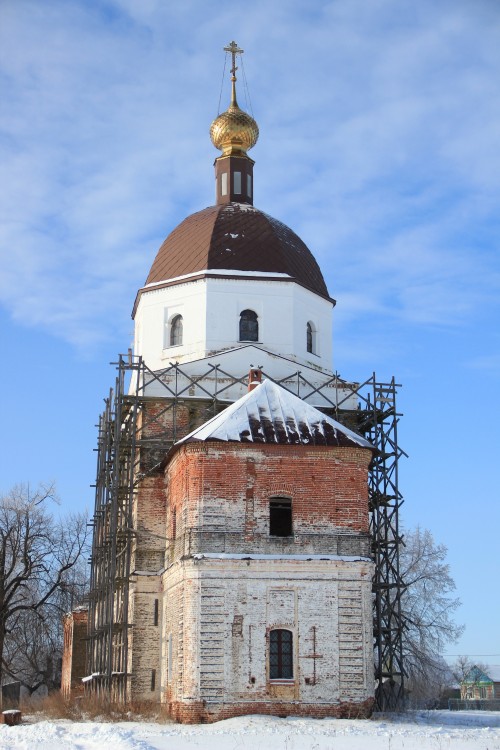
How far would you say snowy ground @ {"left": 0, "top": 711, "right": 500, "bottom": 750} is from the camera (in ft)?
56.4

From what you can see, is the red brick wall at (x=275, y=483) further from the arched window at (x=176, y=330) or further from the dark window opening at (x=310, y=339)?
the dark window opening at (x=310, y=339)

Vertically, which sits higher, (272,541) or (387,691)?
(272,541)

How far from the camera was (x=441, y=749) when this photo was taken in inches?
666

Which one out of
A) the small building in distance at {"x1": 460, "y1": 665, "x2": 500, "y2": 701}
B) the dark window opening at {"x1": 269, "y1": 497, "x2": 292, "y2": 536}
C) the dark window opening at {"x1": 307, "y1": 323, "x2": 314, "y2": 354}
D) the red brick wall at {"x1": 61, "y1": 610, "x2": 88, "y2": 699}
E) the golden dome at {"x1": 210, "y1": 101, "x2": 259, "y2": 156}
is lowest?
the small building in distance at {"x1": 460, "y1": 665, "x2": 500, "y2": 701}

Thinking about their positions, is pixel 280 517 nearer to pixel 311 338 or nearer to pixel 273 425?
pixel 273 425

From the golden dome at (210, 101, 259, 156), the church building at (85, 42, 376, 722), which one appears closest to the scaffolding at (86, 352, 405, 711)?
the church building at (85, 42, 376, 722)

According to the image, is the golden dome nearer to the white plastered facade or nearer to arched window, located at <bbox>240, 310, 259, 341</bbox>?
the white plastered facade

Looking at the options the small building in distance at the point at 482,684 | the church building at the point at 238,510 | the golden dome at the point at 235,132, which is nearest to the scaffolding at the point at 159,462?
the church building at the point at 238,510

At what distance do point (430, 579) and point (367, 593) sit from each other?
12.2 metres

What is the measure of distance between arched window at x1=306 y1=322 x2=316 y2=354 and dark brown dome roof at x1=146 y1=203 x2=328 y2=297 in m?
1.11

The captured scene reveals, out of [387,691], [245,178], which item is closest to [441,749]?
[387,691]

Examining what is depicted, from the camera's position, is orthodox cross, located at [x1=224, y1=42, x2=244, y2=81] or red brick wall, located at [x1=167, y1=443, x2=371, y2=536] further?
orthodox cross, located at [x1=224, y1=42, x2=244, y2=81]

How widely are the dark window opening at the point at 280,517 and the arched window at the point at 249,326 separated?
704 centimetres

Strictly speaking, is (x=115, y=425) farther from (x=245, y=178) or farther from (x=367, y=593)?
(x=245, y=178)
